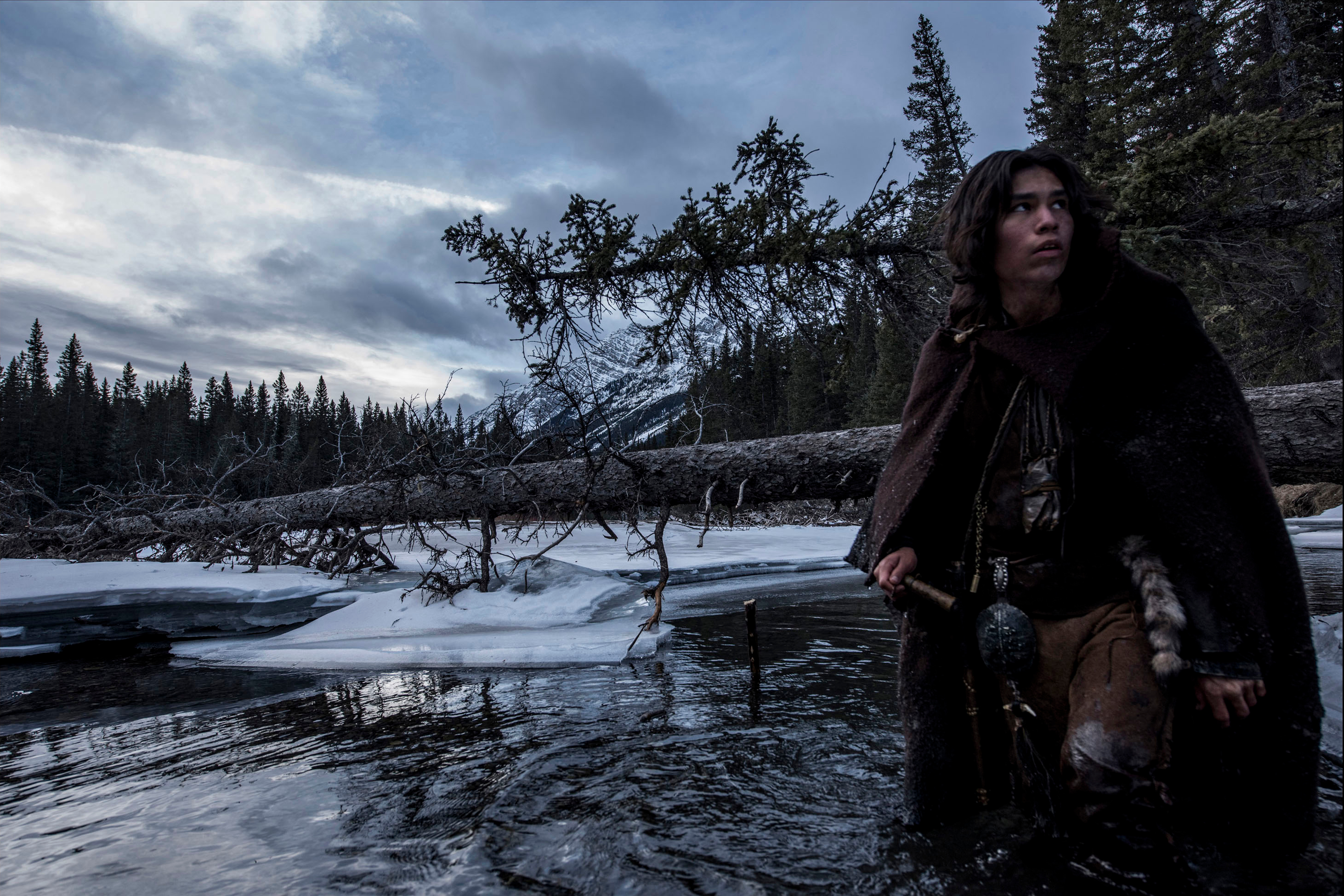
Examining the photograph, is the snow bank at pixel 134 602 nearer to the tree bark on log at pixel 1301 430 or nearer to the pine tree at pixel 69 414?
the tree bark on log at pixel 1301 430

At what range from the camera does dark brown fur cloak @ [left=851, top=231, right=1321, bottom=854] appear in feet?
6.03

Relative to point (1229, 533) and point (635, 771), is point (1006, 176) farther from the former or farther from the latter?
point (635, 771)

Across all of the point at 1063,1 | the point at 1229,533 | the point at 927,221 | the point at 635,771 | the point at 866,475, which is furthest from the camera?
the point at 1063,1

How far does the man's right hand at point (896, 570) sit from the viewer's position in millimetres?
2301

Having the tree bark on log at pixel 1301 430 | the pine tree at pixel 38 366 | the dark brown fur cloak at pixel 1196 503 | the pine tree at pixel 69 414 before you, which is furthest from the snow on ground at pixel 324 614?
the pine tree at pixel 38 366

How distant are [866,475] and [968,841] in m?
4.05

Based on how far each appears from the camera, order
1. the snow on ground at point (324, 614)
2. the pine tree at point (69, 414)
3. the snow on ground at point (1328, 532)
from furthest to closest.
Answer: the pine tree at point (69, 414) → the snow on ground at point (324, 614) → the snow on ground at point (1328, 532)

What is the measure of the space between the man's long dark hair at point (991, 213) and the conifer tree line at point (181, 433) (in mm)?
6787

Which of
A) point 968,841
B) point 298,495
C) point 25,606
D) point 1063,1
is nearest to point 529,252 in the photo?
point 298,495

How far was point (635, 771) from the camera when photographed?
3.25 m

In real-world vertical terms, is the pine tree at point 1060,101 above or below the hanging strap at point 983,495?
above

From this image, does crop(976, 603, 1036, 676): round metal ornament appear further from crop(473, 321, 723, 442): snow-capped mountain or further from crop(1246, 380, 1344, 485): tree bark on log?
crop(473, 321, 723, 442): snow-capped mountain

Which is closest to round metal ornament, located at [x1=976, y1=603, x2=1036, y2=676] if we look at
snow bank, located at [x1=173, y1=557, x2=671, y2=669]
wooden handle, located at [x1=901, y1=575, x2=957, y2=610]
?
wooden handle, located at [x1=901, y1=575, x2=957, y2=610]

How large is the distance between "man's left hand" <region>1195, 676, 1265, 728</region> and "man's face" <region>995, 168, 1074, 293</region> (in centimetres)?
122
